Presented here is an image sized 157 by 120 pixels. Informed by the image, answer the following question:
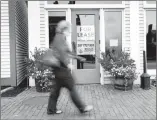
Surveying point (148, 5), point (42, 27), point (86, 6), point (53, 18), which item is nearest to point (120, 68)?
point (86, 6)

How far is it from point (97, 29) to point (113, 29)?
0.57 metres

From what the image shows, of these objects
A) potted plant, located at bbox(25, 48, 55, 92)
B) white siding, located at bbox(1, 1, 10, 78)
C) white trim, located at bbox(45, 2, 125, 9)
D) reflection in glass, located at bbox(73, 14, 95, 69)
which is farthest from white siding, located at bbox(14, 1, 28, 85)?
reflection in glass, located at bbox(73, 14, 95, 69)

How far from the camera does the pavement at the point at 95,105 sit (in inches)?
211

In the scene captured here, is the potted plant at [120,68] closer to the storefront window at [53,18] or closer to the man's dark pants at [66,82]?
the storefront window at [53,18]

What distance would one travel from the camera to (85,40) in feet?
29.9

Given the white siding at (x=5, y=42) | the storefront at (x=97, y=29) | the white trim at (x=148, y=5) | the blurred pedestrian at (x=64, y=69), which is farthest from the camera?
the white trim at (x=148, y=5)

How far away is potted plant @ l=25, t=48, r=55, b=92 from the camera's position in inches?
311

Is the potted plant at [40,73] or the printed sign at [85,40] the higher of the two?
the printed sign at [85,40]

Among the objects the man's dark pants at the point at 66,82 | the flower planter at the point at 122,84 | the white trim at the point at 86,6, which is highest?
the white trim at the point at 86,6

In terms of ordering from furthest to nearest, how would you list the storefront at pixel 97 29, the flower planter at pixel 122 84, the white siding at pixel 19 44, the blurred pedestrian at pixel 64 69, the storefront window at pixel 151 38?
the white siding at pixel 19 44 → the storefront window at pixel 151 38 → the storefront at pixel 97 29 → the flower planter at pixel 122 84 → the blurred pedestrian at pixel 64 69

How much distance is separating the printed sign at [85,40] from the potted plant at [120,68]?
28.4 inches

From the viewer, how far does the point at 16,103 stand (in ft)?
21.6

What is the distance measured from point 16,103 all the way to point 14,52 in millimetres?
2720

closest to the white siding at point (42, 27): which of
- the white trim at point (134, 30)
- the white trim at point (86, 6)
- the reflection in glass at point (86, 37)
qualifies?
the white trim at point (86, 6)
